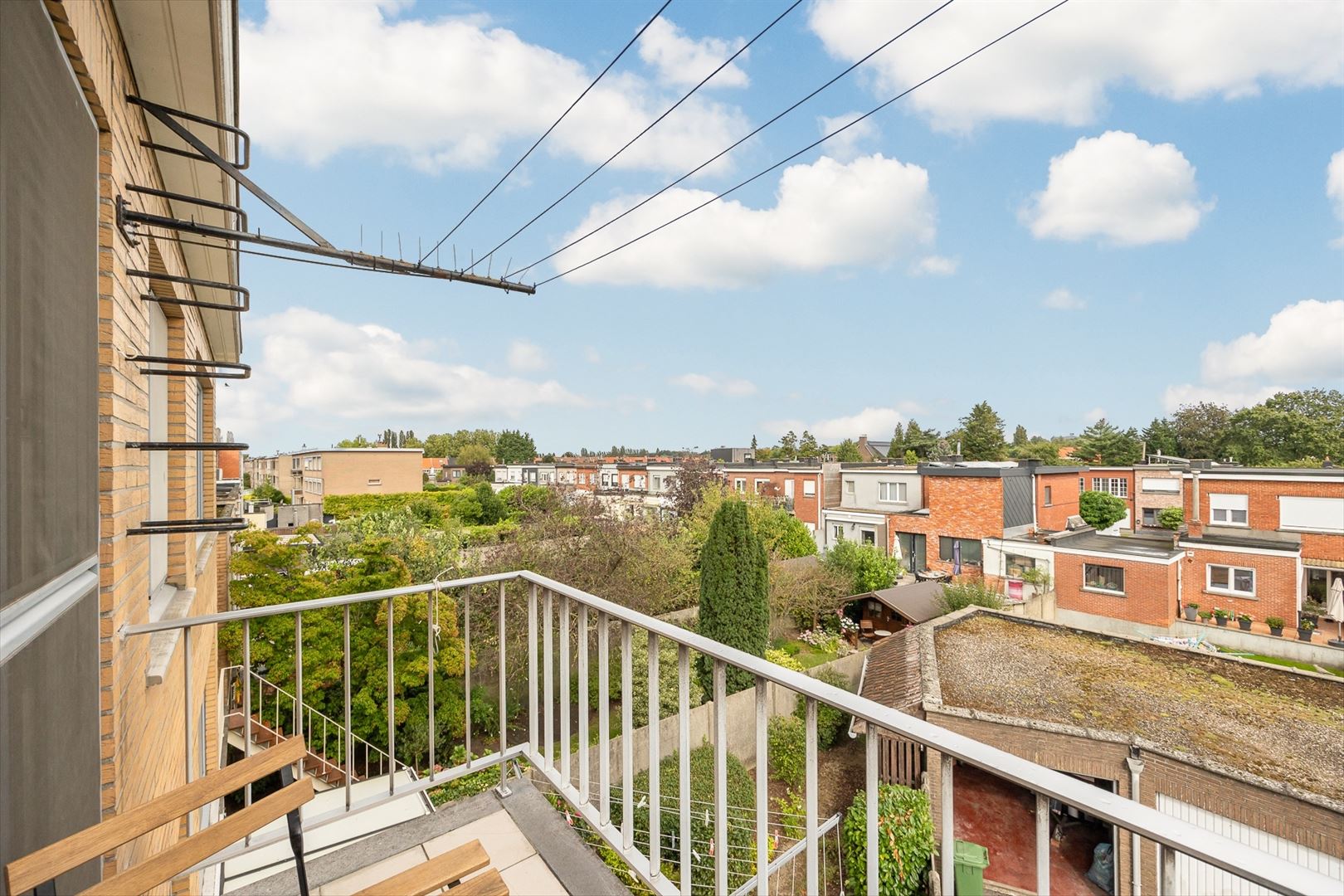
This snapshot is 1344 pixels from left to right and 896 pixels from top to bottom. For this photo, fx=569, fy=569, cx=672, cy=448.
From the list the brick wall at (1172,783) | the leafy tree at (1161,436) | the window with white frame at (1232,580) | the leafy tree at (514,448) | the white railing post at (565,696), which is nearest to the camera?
the white railing post at (565,696)

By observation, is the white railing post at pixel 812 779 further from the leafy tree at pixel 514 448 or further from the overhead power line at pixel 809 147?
the leafy tree at pixel 514 448

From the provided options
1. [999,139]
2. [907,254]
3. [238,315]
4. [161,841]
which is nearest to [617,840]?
[161,841]

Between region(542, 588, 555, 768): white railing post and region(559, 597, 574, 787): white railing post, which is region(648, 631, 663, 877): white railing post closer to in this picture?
region(559, 597, 574, 787): white railing post

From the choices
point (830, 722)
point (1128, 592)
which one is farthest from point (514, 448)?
point (830, 722)

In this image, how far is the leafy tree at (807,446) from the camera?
148 ft

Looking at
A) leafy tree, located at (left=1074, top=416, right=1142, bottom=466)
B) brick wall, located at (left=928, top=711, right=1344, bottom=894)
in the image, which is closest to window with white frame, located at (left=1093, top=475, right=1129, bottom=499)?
leafy tree, located at (left=1074, top=416, right=1142, bottom=466)

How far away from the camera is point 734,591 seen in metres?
9.63

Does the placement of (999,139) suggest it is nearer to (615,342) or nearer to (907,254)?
(907,254)

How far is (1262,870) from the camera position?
576 millimetres

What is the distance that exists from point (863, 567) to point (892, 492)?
5.68m

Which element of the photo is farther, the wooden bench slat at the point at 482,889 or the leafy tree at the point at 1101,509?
the leafy tree at the point at 1101,509

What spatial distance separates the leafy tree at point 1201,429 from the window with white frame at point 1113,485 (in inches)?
841

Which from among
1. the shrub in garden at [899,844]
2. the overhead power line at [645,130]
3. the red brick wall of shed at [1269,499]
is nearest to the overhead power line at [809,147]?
the overhead power line at [645,130]

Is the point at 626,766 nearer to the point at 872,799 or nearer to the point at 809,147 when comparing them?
the point at 872,799
